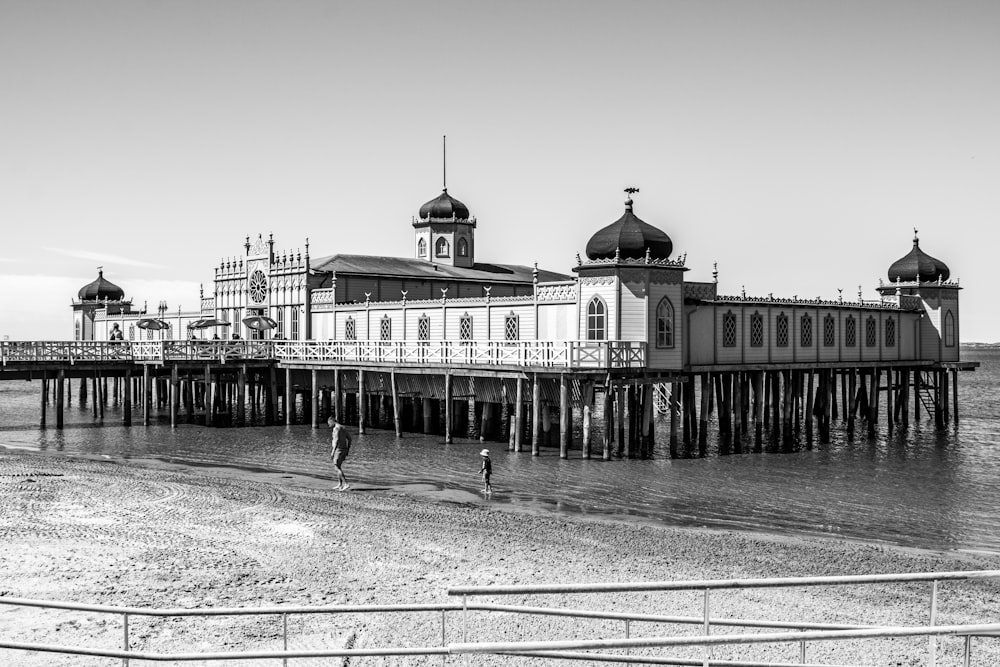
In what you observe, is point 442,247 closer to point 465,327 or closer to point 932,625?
point 465,327

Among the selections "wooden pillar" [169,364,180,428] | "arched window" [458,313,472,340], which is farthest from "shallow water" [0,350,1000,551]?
"arched window" [458,313,472,340]

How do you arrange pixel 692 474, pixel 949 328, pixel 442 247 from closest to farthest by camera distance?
pixel 692 474 < pixel 949 328 < pixel 442 247

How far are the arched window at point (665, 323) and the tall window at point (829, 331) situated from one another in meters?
10.1

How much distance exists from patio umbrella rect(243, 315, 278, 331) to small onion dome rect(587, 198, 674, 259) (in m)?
19.7

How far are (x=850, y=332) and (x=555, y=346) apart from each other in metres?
14.3

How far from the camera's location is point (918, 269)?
47.5 metres

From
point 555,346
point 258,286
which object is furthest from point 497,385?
point 258,286

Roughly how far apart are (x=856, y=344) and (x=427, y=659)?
115 feet

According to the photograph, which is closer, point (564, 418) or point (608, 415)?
point (564, 418)

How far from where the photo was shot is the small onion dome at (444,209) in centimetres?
6019

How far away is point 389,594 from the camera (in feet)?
51.5

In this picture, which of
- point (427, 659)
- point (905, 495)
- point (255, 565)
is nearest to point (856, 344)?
point (905, 495)

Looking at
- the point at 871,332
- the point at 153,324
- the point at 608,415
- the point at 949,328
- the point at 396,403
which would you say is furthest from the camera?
the point at 153,324

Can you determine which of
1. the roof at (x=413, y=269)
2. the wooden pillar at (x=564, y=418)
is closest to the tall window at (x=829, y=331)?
the wooden pillar at (x=564, y=418)
